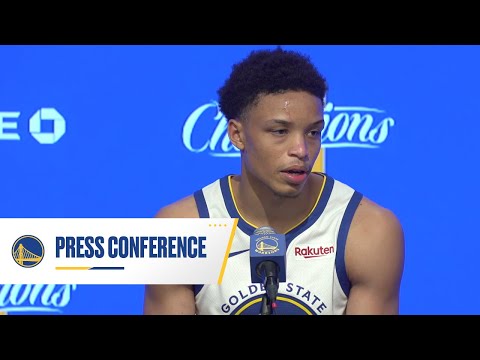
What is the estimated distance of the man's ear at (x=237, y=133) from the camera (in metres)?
3.05

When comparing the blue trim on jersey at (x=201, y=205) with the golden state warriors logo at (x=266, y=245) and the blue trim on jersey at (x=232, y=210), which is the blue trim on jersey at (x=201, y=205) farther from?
the golden state warriors logo at (x=266, y=245)

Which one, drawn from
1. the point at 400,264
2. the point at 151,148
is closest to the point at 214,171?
the point at 151,148

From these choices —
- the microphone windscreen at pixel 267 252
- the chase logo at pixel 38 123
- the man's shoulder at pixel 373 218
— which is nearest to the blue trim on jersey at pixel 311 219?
the man's shoulder at pixel 373 218

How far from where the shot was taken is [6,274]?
9.08 feet

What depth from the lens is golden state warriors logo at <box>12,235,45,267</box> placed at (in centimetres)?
275

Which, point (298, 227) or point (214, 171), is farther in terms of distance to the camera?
point (214, 171)

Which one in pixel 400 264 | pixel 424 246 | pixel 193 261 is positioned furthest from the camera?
pixel 424 246

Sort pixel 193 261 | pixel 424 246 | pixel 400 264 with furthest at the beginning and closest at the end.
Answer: pixel 424 246 → pixel 400 264 → pixel 193 261

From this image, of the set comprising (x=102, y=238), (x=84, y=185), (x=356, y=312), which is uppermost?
(x=84, y=185)

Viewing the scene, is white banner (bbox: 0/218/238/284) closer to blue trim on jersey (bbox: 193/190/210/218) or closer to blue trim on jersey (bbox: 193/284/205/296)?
blue trim on jersey (bbox: 193/284/205/296)

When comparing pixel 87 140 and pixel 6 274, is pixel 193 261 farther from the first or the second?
pixel 87 140

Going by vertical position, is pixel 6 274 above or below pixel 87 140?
below

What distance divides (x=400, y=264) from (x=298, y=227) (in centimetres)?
35

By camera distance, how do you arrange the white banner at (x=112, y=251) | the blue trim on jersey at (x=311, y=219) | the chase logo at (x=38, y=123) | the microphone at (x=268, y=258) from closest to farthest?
the microphone at (x=268, y=258) → the white banner at (x=112, y=251) → the blue trim on jersey at (x=311, y=219) → the chase logo at (x=38, y=123)
